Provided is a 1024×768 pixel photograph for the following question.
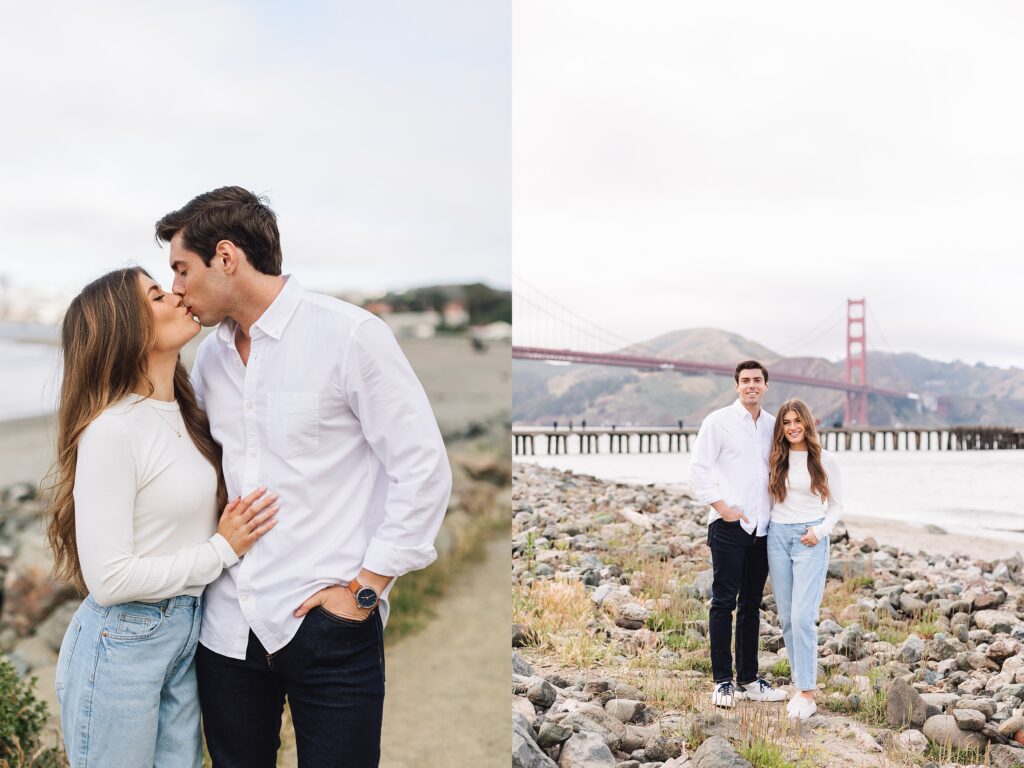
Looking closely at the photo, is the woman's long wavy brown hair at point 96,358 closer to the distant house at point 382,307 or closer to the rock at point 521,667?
the rock at point 521,667

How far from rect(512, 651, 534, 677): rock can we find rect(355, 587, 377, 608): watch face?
1872mm

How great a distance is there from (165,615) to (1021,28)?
2.93 m

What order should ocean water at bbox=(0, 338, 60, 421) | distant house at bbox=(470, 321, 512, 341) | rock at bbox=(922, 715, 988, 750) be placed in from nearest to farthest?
rock at bbox=(922, 715, 988, 750) → ocean water at bbox=(0, 338, 60, 421) → distant house at bbox=(470, 321, 512, 341)

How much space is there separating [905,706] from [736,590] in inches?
23.6

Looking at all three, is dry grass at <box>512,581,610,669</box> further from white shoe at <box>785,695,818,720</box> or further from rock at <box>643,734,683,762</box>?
white shoe at <box>785,695,818,720</box>

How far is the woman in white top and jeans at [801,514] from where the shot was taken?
2.64m

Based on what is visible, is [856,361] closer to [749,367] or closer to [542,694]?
[749,367]

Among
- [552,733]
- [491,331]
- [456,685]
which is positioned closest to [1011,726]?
[552,733]

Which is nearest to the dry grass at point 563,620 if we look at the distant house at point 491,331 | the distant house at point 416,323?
the distant house at point 416,323

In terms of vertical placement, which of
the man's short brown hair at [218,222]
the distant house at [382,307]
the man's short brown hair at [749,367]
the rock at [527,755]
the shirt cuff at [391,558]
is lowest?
the rock at [527,755]

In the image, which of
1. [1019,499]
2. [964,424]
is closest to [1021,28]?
[964,424]

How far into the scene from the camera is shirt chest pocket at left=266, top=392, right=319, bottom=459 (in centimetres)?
153

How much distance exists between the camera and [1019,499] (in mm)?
2797

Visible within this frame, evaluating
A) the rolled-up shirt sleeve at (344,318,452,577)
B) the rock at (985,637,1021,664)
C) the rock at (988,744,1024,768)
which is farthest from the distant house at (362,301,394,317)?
the rolled-up shirt sleeve at (344,318,452,577)
